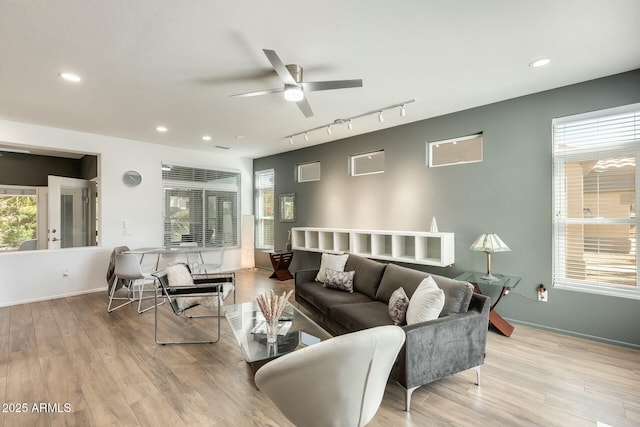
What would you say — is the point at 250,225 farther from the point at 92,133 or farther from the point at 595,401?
the point at 595,401

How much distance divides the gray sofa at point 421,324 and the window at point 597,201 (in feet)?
6.01

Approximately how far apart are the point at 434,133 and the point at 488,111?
74 cm

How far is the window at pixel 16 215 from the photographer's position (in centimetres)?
606

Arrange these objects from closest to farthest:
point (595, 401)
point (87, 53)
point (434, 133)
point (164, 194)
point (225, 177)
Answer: point (595, 401) → point (87, 53) → point (434, 133) → point (164, 194) → point (225, 177)

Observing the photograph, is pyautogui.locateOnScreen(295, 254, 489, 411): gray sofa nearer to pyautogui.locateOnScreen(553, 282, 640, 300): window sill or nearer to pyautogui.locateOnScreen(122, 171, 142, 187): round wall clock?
pyautogui.locateOnScreen(553, 282, 640, 300): window sill

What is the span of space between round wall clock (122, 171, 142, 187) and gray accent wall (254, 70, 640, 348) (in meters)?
4.31

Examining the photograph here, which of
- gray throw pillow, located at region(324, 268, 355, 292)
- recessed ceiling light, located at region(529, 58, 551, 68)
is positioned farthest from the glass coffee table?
recessed ceiling light, located at region(529, 58, 551, 68)

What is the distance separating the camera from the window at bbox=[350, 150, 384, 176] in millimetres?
5270

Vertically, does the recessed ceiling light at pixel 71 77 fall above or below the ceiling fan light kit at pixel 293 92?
above

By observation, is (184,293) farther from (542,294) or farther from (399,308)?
(542,294)

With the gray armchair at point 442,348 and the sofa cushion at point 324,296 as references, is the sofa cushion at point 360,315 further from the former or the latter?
the gray armchair at point 442,348

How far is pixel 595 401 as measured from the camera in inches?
86.0

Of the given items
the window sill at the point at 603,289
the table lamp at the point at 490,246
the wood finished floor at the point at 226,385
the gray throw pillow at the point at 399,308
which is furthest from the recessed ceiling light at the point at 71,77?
the window sill at the point at 603,289

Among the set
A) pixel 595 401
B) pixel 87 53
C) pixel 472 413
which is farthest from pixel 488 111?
pixel 87 53
